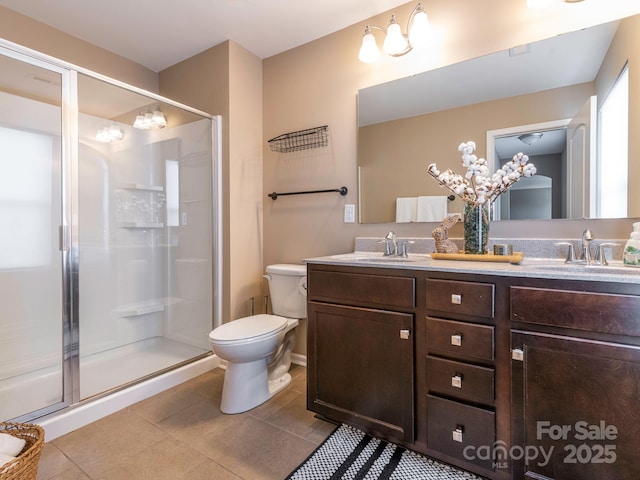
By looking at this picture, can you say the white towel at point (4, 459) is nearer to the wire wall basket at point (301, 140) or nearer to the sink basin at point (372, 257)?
the sink basin at point (372, 257)

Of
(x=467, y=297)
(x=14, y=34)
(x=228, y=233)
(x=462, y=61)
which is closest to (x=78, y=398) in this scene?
(x=228, y=233)

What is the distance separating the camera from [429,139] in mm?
1871

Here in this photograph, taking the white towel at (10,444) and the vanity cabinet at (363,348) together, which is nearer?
the white towel at (10,444)

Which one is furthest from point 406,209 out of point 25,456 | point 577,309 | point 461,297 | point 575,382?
point 25,456

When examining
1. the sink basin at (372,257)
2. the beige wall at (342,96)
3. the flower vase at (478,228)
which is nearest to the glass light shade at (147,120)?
the beige wall at (342,96)

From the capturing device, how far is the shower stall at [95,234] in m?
1.74

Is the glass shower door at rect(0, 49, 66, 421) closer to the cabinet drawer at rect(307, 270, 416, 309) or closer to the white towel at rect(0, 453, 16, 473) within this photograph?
the white towel at rect(0, 453, 16, 473)

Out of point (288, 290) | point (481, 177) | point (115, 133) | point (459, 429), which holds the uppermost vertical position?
point (115, 133)

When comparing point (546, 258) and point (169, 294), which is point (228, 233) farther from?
point (546, 258)

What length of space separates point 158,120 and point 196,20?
0.73 m

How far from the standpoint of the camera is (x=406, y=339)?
1.34 m

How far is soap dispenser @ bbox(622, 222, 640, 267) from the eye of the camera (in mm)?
1289

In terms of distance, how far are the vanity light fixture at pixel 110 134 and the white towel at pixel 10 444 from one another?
183cm

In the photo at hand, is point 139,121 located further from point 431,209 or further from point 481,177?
point 481,177
